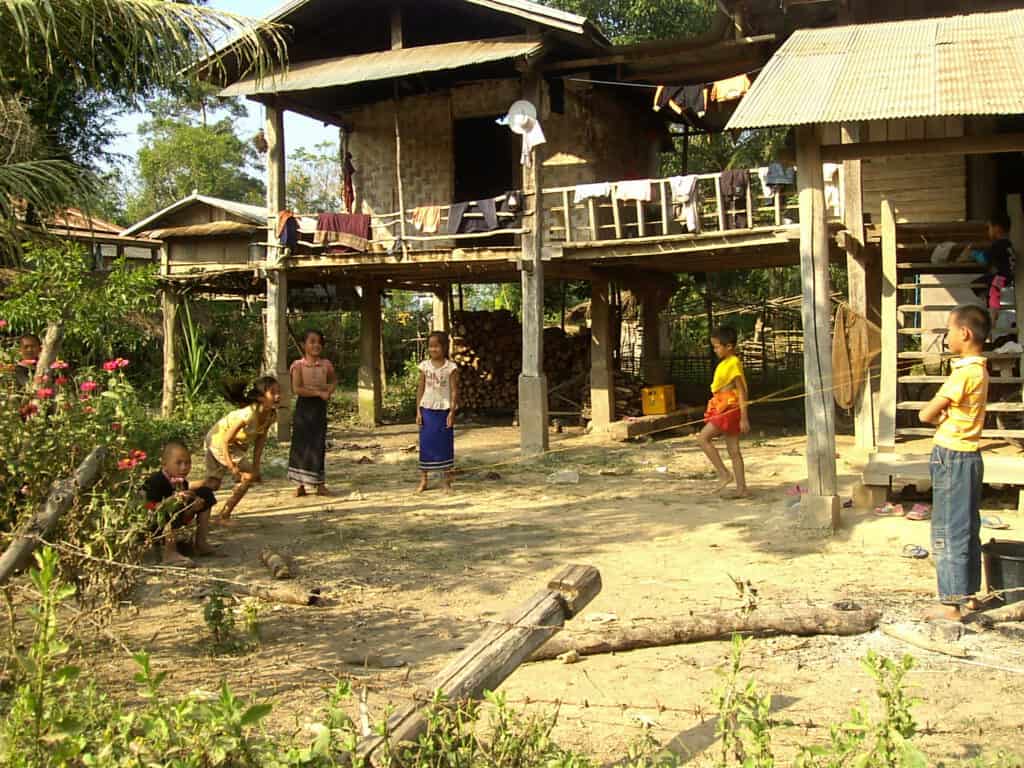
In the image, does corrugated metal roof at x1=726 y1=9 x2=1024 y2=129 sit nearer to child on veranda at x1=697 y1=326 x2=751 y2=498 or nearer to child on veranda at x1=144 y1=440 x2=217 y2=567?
child on veranda at x1=697 y1=326 x2=751 y2=498

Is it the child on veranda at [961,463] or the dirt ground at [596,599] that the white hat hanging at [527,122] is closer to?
the dirt ground at [596,599]

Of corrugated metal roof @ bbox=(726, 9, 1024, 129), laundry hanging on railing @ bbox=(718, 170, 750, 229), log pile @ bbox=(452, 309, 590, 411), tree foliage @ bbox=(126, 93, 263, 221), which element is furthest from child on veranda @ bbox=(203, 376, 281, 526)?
tree foliage @ bbox=(126, 93, 263, 221)

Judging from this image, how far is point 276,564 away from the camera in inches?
246

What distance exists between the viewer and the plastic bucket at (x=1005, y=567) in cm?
507

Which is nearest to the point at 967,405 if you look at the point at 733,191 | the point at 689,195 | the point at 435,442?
the point at 435,442

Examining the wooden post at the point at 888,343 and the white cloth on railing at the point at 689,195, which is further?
the white cloth on railing at the point at 689,195

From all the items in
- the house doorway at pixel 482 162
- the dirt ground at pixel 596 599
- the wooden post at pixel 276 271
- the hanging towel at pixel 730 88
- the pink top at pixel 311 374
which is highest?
the house doorway at pixel 482 162

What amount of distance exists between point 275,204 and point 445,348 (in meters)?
5.97

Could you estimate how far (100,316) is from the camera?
611 cm

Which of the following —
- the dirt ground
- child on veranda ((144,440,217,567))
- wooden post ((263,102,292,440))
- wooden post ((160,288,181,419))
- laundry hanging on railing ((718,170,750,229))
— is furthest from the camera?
wooden post ((160,288,181,419))

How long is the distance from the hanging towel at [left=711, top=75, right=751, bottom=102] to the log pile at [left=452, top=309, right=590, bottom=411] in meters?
5.70

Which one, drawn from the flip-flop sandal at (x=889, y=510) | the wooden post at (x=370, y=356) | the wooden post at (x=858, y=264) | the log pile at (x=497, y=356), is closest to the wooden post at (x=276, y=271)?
the wooden post at (x=370, y=356)

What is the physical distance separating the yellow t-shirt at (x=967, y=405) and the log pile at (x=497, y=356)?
1196 centimetres

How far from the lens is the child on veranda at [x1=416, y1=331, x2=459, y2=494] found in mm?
9117
